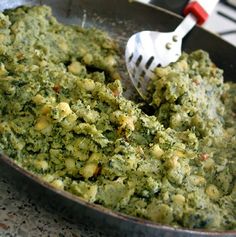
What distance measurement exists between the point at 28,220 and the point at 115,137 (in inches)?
11.3

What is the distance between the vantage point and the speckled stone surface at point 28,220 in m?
1.12

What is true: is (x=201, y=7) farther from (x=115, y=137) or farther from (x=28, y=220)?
(x=28, y=220)

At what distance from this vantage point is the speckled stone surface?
1118mm

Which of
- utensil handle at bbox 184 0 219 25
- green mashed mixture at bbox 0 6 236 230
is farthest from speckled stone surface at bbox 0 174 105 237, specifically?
utensil handle at bbox 184 0 219 25

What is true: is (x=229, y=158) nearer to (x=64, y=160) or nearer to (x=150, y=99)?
(x=150, y=99)

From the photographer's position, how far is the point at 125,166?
3.69 ft

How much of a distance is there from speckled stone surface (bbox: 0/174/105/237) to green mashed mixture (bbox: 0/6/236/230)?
0.35 ft

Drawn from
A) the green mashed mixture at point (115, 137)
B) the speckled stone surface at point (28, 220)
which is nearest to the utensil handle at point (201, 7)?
the green mashed mixture at point (115, 137)

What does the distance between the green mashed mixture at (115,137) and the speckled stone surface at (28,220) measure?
0.35 feet

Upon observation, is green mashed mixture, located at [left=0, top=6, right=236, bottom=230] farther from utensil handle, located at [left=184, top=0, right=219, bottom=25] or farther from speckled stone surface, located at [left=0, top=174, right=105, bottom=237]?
utensil handle, located at [left=184, top=0, right=219, bottom=25]

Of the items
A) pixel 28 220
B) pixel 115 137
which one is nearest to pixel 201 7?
pixel 115 137

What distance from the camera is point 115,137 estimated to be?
1.21 metres

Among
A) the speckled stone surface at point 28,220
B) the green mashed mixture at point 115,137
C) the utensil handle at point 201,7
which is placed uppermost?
the utensil handle at point 201,7

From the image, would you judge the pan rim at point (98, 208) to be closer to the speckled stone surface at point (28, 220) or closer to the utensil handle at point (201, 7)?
the speckled stone surface at point (28, 220)
